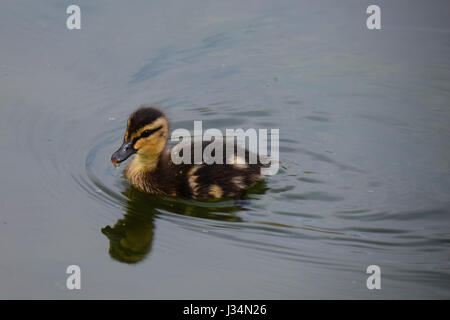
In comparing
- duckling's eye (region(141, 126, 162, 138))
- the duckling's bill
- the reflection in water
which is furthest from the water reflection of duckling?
duckling's eye (region(141, 126, 162, 138))

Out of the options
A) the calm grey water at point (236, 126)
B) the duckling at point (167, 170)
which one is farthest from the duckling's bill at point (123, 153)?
the calm grey water at point (236, 126)

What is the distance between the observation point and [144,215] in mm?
4562

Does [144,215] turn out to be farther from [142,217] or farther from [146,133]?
[146,133]

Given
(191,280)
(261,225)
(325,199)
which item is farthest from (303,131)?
(191,280)

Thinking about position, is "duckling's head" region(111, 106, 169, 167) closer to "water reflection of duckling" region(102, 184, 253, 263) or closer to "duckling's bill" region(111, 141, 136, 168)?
"duckling's bill" region(111, 141, 136, 168)

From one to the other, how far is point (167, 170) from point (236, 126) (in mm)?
1153

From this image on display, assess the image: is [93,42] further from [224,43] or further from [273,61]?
[273,61]

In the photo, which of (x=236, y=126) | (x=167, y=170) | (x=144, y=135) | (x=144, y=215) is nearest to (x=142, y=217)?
(x=144, y=215)

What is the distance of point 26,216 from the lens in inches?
174

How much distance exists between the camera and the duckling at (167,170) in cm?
473

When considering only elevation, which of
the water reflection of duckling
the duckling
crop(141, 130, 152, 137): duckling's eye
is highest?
crop(141, 130, 152, 137): duckling's eye

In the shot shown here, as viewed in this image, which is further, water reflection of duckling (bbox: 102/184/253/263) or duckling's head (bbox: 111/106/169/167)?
duckling's head (bbox: 111/106/169/167)

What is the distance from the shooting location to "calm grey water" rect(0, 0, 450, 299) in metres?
3.96

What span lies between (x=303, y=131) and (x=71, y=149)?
6.19 feet
